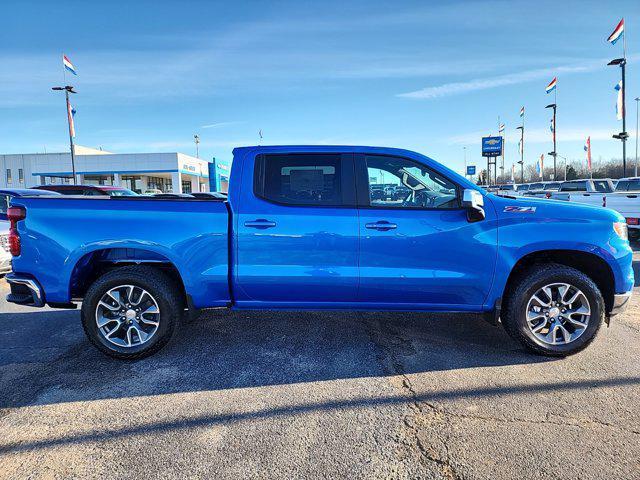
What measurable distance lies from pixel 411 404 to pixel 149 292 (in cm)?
251

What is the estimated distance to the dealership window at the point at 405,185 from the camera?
3938 millimetres

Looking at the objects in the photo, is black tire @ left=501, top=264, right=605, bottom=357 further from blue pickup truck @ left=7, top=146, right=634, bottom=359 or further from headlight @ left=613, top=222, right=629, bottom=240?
headlight @ left=613, top=222, right=629, bottom=240

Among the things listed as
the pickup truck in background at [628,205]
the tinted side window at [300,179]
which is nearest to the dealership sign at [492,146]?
the pickup truck in background at [628,205]

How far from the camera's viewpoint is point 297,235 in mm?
3812

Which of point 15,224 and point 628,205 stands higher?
point 15,224

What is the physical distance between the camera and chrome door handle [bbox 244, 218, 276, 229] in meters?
3.83

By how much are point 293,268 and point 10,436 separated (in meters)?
2.36

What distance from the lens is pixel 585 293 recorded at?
385cm

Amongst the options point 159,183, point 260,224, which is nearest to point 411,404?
point 260,224

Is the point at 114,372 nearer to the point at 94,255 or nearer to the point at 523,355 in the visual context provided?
the point at 94,255

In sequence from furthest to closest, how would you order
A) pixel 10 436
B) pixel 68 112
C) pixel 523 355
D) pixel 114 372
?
pixel 68 112 < pixel 523 355 < pixel 114 372 < pixel 10 436

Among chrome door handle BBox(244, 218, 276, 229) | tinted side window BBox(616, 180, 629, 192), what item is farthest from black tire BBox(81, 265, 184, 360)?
tinted side window BBox(616, 180, 629, 192)

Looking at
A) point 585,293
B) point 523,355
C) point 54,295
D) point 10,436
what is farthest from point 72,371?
point 585,293

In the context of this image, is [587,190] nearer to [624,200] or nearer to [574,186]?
[574,186]
